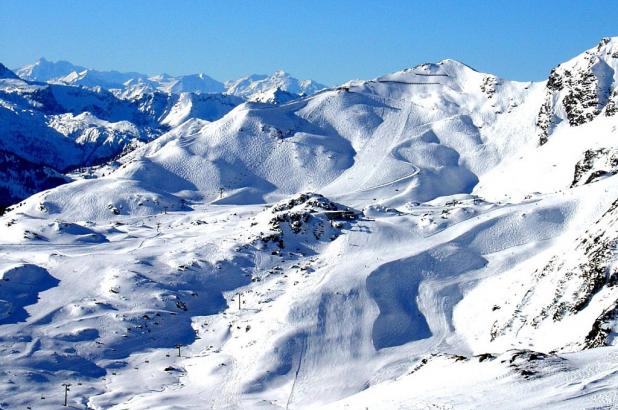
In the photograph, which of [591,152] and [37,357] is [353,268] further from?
[591,152]

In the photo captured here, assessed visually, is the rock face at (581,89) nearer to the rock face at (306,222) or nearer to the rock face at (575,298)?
the rock face at (306,222)

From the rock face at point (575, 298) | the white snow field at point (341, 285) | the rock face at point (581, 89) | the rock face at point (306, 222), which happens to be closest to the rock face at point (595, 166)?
the white snow field at point (341, 285)

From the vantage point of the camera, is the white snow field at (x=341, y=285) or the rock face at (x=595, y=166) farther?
the rock face at (x=595, y=166)

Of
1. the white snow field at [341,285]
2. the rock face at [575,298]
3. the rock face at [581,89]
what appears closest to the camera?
the rock face at [575,298]

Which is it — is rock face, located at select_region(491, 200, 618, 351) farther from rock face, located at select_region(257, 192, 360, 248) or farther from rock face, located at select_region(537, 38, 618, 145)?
rock face, located at select_region(537, 38, 618, 145)

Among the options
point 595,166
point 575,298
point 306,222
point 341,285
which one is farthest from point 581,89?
point 575,298

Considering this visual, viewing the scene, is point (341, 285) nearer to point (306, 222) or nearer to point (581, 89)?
point (306, 222)
